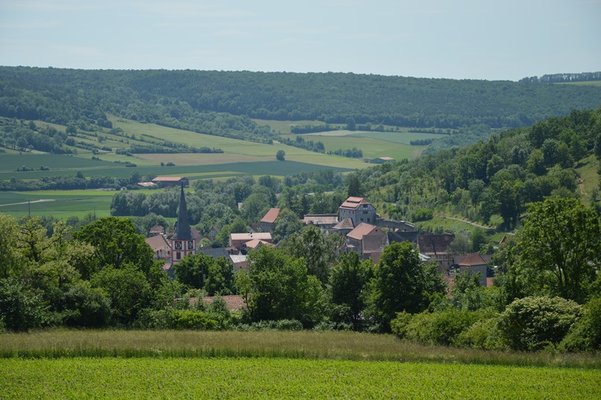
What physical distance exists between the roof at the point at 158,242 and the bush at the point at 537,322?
331ft

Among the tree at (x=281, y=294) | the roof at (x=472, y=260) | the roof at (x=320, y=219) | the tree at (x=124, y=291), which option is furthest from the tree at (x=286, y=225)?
the tree at (x=124, y=291)

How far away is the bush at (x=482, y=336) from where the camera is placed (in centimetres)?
3922

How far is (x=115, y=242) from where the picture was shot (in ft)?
186

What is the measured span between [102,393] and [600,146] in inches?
4586

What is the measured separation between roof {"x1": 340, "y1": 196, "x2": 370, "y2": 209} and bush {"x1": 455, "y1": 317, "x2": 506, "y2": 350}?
10691 centimetres

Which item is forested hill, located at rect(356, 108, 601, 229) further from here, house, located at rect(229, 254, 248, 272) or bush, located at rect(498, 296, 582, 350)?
bush, located at rect(498, 296, 582, 350)

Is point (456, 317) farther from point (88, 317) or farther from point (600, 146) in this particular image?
point (600, 146)

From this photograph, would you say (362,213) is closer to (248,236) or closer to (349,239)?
(349,239)

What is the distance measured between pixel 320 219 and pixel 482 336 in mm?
115981

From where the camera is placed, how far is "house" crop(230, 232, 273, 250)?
142875 millimetres

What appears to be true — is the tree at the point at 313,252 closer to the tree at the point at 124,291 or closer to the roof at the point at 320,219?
the tree at the point at 124,291

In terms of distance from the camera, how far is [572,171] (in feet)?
429

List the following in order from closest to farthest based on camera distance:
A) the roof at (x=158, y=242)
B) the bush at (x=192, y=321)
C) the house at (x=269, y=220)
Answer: the bush at (x=192, y=321)
the roof at (x=158, y=242)
the house at (x=269, y=220)

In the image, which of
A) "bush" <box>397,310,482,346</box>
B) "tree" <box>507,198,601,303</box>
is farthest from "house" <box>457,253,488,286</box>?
"bush" <box>397,310,482,346</box>
